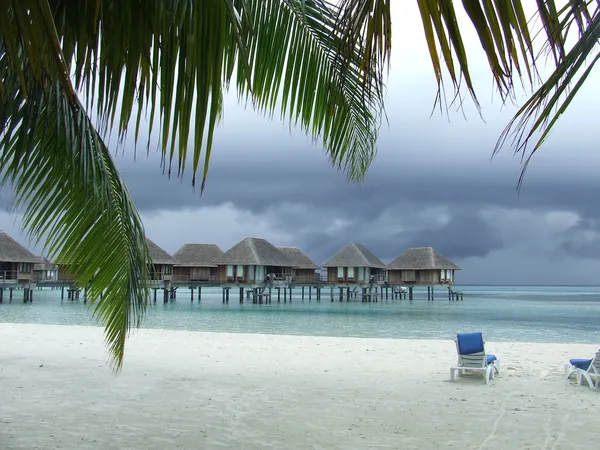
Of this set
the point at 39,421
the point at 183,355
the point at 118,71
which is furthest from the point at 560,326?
the point at 118,71

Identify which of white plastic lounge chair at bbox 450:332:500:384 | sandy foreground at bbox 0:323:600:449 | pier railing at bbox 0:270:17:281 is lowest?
sandy foreground at bbox 0:323:600:449

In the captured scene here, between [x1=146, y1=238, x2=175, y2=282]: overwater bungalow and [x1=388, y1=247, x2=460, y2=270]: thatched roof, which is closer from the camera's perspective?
[x1=146, y1=238, x2=175, y2=282]: overwater bungalow

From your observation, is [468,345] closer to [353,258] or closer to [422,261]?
[353,258]

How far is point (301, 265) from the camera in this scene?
171 feet

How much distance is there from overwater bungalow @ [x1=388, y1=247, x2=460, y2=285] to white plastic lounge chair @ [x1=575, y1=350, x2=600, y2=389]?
42747 millimetres

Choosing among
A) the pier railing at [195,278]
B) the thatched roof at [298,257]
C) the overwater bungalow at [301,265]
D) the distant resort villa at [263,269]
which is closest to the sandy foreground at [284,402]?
the distant resort villa at [263,269]

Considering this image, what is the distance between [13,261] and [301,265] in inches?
870

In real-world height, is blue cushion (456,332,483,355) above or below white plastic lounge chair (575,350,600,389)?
above

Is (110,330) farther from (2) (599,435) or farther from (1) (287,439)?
(2) (599,435)

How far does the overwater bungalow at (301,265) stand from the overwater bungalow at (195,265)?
6380 millimetres

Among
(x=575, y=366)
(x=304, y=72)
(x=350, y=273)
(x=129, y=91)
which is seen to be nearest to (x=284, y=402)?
(x=575, y=366)

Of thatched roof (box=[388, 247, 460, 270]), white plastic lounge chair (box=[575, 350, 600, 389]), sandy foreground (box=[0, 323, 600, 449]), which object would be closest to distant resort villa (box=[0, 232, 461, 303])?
thatched roof (box=[388, 247, 460, 270])

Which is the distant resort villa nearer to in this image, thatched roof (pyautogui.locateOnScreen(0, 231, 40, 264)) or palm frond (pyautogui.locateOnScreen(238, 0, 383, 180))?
thatched roof (pyautogui.locateOnScreen(0, 231, 40, 264))

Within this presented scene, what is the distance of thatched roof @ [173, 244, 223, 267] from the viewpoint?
4844cm
